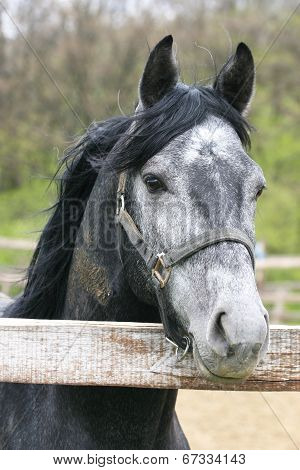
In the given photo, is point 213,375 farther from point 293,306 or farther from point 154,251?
point 293,306

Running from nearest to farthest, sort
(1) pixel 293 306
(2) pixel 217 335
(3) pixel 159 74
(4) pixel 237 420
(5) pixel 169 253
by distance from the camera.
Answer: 1. (2) pixel 217 335
2. (5) pixel 169 253
3. (3) pixel 159 74
4. (4) pixel 237 420
5. (1) pixel 293 306

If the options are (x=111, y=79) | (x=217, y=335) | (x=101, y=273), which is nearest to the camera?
(x=217, y=335)

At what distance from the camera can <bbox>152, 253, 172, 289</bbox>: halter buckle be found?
8.39 ft

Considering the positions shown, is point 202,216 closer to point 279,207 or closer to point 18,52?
point 279,207

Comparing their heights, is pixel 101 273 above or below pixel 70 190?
below

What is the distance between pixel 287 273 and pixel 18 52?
11321mm

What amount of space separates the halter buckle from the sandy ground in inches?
185

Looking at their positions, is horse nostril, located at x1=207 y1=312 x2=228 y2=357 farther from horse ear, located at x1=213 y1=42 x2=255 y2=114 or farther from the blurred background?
the blurred background

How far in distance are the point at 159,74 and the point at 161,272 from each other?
0.93 metres

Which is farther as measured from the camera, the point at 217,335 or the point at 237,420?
the point at 237,420

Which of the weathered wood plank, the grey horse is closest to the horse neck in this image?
the grey horse

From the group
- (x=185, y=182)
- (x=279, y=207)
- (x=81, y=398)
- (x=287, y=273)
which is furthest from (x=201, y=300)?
(x=287, y=273)

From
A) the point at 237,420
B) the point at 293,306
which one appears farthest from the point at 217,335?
the point at 293,306

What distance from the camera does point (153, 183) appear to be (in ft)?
8.74
